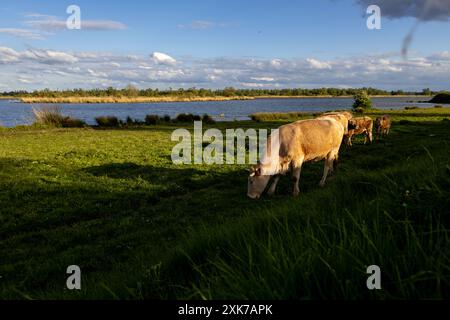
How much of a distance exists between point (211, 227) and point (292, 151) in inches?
279

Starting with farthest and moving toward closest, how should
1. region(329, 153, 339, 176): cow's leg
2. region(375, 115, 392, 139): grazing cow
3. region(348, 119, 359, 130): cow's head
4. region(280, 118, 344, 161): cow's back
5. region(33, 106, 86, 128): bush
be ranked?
1. region(33, 106, 86, 128): bush
2. region(375, 115, 392, 139): grazing cow
3. region(348, 119, 359, 130): cow's head
4. region(329, 153, 339, 176): cow's leg
5. region(280, 118, 344, 161): cow's back

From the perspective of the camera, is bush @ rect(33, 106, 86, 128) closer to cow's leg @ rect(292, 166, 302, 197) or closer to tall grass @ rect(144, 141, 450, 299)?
cow's leg @ rect(292, 166, 302, 197)

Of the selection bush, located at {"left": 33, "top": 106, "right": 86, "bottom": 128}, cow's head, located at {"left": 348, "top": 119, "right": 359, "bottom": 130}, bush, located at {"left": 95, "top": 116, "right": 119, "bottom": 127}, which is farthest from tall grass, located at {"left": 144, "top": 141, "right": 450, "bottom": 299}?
bush, located at {"left": 33, "top": 106, "right": 86, "bottom": 128}

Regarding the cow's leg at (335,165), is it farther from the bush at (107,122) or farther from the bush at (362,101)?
the bush at (362,101)

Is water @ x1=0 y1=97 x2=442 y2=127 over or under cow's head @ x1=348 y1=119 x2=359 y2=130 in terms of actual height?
over

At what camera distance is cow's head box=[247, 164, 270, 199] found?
501 inches

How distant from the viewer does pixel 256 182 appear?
12.8 m

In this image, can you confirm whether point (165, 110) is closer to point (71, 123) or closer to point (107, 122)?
point (107, 122)

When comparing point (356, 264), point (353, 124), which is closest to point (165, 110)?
point (353, 124)

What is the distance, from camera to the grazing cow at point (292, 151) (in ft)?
42.0

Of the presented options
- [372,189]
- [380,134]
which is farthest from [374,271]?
[380,134]

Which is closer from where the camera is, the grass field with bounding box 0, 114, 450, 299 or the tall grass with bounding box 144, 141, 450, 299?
the tall grass with bounding box 144, 141, 450, 299

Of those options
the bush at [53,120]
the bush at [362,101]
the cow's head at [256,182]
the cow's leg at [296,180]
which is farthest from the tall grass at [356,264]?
the bush at [362,101]
